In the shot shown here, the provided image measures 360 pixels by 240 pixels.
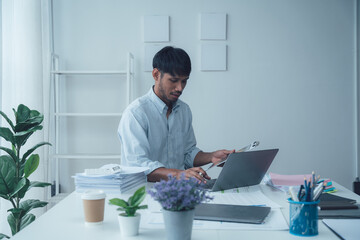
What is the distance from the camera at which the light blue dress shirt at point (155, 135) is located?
5.89 feet

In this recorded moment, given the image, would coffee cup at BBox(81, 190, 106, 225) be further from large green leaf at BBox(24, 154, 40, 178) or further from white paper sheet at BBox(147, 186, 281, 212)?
large green leaf at BBox(24, 154, 40, 178)

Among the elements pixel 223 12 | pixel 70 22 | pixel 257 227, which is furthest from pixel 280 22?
pixel 257 227

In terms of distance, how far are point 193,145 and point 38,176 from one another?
1305 mm

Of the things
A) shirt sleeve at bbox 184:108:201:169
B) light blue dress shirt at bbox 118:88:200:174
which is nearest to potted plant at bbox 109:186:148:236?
light blue dress shirt at bbox 118:88:200:174

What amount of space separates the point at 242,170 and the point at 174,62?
0.76 meters

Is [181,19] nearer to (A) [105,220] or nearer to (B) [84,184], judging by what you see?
(B) [84,184]

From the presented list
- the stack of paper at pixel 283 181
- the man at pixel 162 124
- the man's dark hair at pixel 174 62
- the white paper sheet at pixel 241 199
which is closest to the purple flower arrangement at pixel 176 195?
the white paper sheet at pixel 241 199

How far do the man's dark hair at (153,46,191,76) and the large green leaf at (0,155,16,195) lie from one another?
0.99 meters

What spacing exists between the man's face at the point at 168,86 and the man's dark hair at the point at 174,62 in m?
0.03

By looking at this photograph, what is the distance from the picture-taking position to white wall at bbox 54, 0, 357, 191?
3.15 metres

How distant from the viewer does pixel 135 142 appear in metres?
1.79

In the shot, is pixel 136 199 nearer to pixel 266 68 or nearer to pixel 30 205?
pixel 30 205

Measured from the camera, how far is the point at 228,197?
1.35 metres

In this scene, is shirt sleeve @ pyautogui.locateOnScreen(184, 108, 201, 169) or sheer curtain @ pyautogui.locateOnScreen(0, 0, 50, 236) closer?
shirt sleeve @ pyautogui.locateOnScreen(184, 108, 201, 169)
